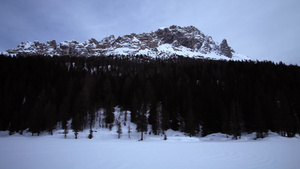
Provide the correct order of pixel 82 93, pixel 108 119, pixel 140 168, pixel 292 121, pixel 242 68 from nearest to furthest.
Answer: pixel 140 168
pixel 292 121
pixel 108 119
pixel 82 93
pixel 242 68

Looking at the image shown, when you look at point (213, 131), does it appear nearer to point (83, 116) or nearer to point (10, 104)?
point (83, 116)

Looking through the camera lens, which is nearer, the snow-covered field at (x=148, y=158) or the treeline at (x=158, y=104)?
the snow-covered field at (x=148, y=158)

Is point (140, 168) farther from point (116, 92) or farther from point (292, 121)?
point (116, 92)

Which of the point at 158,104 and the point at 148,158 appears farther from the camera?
the point at 158,104

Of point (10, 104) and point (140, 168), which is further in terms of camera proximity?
point (10, 104)

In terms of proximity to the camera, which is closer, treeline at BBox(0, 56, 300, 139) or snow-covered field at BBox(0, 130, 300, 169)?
snow-covered field at BBox(0, 130, 300, 169)

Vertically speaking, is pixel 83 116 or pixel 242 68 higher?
pixel 242 68

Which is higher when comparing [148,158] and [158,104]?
A: [158,104]

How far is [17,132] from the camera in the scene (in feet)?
151

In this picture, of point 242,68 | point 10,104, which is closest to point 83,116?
point 10,104

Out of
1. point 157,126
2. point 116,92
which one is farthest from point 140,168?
point 116,92

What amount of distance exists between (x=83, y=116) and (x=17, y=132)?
22110mm

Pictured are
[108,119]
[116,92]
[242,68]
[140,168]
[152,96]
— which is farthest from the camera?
[242,68]

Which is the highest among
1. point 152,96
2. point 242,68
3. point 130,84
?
point 242,68
